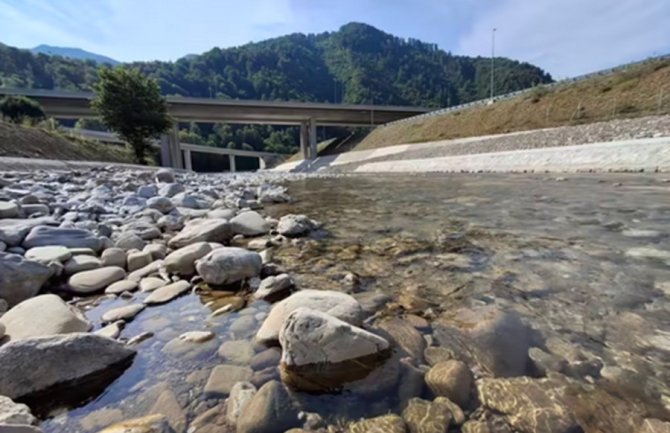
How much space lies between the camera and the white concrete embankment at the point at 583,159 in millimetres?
13484

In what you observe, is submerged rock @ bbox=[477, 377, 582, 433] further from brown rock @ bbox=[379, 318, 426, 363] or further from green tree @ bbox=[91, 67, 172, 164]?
green tree @ bbox=[91, 67, 172, 164]

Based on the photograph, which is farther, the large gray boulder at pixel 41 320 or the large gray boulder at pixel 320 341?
the large gray boulder at pixel 41 320

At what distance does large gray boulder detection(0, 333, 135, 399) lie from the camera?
1803 mm

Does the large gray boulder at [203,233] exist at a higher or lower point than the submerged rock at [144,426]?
higher

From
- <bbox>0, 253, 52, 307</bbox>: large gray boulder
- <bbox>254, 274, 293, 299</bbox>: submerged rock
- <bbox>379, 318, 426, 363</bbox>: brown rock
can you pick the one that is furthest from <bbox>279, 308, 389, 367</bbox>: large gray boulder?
<bbox>0, 253, 52, 307</bbox>: large gray boulder

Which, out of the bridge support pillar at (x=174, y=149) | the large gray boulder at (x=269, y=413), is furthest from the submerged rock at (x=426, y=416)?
the bridge support pillar at (x=174, y=149)

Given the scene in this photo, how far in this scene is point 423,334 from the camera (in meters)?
2.49

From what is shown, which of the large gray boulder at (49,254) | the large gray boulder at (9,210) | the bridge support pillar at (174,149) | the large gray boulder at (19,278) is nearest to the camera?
the large gray boulder at (19,278)

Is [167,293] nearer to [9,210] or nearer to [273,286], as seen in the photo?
[273,286]

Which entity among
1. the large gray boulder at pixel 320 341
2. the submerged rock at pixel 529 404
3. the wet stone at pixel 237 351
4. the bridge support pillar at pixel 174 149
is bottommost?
the submerged rock at pixel 529 404

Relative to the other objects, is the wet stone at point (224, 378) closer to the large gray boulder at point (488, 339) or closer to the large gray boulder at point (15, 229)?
the large gray boulder at point (488, 339)

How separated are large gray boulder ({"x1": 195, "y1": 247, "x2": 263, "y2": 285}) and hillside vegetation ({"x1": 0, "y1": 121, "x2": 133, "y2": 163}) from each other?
17.3 metres

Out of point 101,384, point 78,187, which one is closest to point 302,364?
point 101,384

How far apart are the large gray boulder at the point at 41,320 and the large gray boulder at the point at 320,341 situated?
1577mm
